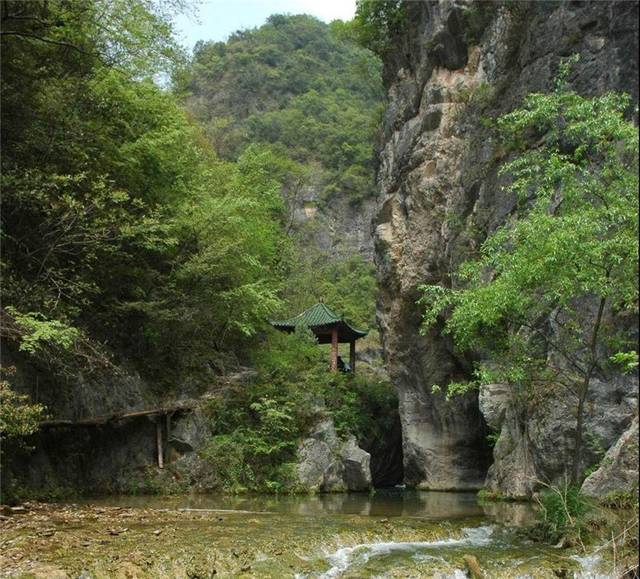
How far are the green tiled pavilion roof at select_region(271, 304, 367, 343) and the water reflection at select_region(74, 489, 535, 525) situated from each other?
32.5ft

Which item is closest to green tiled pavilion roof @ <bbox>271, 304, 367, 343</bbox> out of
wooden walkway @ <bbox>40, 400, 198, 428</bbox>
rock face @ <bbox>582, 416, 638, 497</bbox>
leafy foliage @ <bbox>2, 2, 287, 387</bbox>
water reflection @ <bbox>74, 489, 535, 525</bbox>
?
leafy foliage @ <bbox>2, 2, 287, 387</bbox>

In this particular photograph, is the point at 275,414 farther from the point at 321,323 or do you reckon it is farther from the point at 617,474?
the point at 617,474

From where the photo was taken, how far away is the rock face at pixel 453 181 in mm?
16375

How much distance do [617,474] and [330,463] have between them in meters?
10.8

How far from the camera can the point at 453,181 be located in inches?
835

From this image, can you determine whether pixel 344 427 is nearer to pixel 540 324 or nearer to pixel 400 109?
pixel 540 324

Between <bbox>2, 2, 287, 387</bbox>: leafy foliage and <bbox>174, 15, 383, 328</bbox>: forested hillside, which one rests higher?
<bbox>174, 15, 383, 328</bbox>: forested hillside

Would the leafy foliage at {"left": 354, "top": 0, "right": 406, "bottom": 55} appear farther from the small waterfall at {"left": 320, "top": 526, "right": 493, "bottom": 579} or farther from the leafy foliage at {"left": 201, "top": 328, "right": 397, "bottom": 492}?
the small waterfall at {"left": 320, "top": 526, "right": 493, "bottom": 579}

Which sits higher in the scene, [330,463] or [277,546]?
[277,546]

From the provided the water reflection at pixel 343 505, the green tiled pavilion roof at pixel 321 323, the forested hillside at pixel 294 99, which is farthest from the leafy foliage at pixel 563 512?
the forested hillside at pixel 294 99

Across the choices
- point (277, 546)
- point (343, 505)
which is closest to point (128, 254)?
point (343, 505)

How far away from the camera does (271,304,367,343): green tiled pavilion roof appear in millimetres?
26516

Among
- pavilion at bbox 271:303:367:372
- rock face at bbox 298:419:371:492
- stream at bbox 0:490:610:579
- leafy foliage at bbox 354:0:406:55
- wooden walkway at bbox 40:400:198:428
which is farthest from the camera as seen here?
pavilion at bbox 271:303:367:372

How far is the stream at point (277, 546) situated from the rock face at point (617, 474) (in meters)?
1.02
